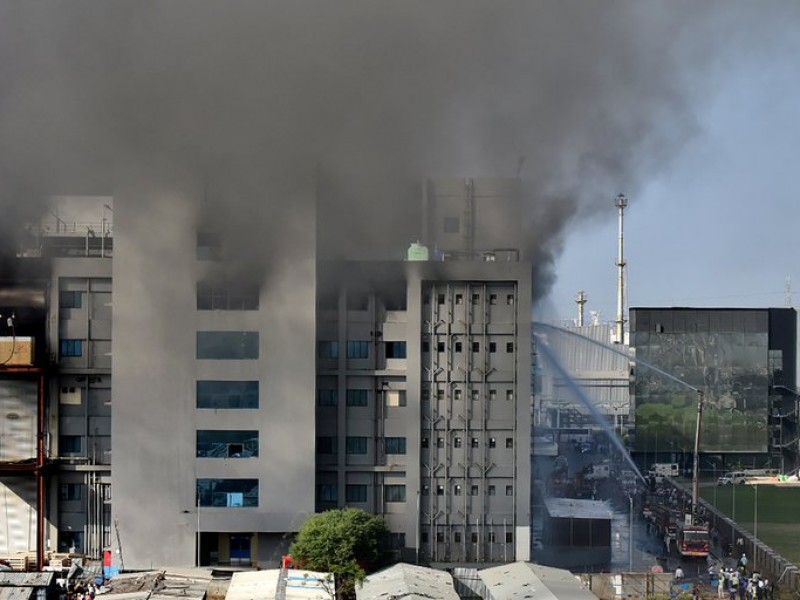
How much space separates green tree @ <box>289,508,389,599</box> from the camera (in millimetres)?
24031

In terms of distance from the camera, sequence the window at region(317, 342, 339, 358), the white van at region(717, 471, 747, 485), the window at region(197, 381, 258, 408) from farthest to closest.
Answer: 1. the white van at region(717, 471, 747, 485)
2. the window at region(317, 342, 339, 358)
3. the window at region(197, 381, 258, 408)

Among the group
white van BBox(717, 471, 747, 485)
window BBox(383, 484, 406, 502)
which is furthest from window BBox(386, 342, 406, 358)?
white van BBox(717, 471, 747, 485)

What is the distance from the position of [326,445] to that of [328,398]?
3.58 feet

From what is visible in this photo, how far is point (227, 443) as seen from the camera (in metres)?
26.1

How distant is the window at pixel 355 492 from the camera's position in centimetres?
2734

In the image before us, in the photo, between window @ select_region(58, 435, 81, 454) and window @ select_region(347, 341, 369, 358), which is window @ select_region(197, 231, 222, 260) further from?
window @ select_region(58, 435, 81, 454)

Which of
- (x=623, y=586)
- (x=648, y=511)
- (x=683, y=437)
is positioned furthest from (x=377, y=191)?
(x=683, y=437)

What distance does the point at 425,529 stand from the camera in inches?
1069

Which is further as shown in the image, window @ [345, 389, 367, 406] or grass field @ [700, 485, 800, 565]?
grass field @ [700, 485, 800, 565]

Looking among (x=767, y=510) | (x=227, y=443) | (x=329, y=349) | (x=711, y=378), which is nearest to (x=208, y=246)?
(x=329, y=349)

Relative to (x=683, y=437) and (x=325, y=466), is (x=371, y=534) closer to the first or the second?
(x=325, y=466)

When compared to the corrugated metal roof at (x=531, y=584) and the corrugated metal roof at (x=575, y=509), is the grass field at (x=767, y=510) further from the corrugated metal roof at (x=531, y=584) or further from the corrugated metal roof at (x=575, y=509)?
the corrugated metal roof at (x=531, y=584)

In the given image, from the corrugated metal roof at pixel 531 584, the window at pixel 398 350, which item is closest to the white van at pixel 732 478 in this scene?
the window at pixel 398 350

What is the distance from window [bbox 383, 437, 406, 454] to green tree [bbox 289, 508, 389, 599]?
93.4 inches
